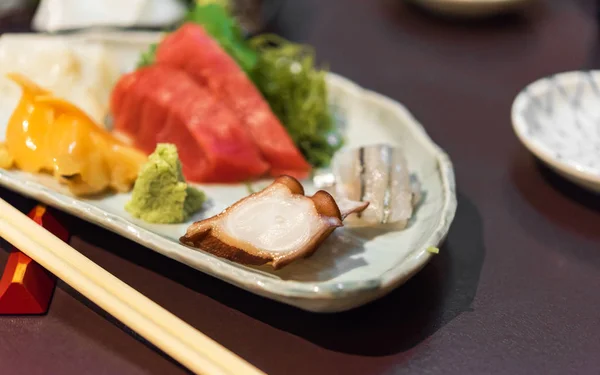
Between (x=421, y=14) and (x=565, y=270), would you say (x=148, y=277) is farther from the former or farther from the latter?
(x=421, y=14)

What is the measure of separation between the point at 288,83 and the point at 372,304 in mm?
1044

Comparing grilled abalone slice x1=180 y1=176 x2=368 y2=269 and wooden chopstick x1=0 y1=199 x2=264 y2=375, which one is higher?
grilled abalone slice x1=180 y1=176 x2=368 y2=269

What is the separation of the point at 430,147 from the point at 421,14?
61.9 inches

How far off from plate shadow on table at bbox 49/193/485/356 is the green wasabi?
0.11 metres

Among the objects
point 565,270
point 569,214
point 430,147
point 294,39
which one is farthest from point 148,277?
point 294,39

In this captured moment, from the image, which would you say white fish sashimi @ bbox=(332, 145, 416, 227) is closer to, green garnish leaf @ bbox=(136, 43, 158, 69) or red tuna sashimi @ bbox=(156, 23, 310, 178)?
red tuna sashimi @ bbox=(156, 23, 310, 178)

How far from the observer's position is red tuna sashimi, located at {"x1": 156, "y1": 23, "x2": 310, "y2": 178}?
6.22 feet

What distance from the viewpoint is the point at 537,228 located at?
1.77m

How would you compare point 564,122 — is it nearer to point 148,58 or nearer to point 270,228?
point 270,228

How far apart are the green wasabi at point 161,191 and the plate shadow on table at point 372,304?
113mm

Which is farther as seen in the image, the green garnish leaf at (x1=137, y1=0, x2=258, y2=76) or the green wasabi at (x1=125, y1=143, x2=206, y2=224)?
the green garnish leaf at (x1=137, y1=0, x2=258, y2=76)

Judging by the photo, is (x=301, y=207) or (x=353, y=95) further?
(x=353, y=95)

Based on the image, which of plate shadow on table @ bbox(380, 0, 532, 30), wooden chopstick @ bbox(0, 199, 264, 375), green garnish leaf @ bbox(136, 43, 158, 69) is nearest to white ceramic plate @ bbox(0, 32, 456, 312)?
wooden chopstick @ bbox(0, 199, 264, 375)

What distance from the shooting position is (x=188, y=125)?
1818 mm
